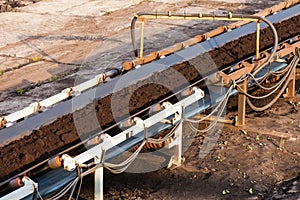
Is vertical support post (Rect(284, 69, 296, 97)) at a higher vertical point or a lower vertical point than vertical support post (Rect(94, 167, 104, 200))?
lower

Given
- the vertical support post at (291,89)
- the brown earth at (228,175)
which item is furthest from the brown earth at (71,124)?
the vertical support post at (291,89)

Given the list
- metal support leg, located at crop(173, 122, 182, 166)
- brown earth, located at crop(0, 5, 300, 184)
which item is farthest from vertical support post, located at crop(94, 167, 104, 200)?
metal support leg, located at crop(173, 122, 182, 166)

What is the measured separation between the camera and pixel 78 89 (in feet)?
23.3

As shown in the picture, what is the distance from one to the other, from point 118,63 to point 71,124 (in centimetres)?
415

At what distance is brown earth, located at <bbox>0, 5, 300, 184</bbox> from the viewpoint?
5.76m

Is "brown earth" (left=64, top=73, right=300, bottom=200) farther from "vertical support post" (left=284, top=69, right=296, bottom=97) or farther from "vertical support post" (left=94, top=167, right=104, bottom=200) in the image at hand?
"vertical support post" (left=284, top=69, right=296, bottom=97)

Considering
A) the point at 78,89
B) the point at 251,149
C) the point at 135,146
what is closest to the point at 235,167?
the point at 251,149

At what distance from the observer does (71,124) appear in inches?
254

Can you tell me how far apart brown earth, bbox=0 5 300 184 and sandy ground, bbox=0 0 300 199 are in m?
0.67

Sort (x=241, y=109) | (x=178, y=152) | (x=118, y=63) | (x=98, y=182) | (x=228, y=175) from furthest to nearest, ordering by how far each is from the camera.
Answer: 1. (x=118, y=63)
2. (x=241, y=109)
3. (x=178, y=152)
4. (x=228, y=175)
5. (x=98, y=182)

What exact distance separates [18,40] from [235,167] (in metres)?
6.65

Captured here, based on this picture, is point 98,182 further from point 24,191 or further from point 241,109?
point 241,109

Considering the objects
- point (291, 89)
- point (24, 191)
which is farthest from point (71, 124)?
point (291, 89)

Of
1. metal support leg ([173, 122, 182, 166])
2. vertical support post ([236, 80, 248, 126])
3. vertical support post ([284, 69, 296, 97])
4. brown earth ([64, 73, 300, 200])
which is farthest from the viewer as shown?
vertical support post ([284, 69, 296, 97])
